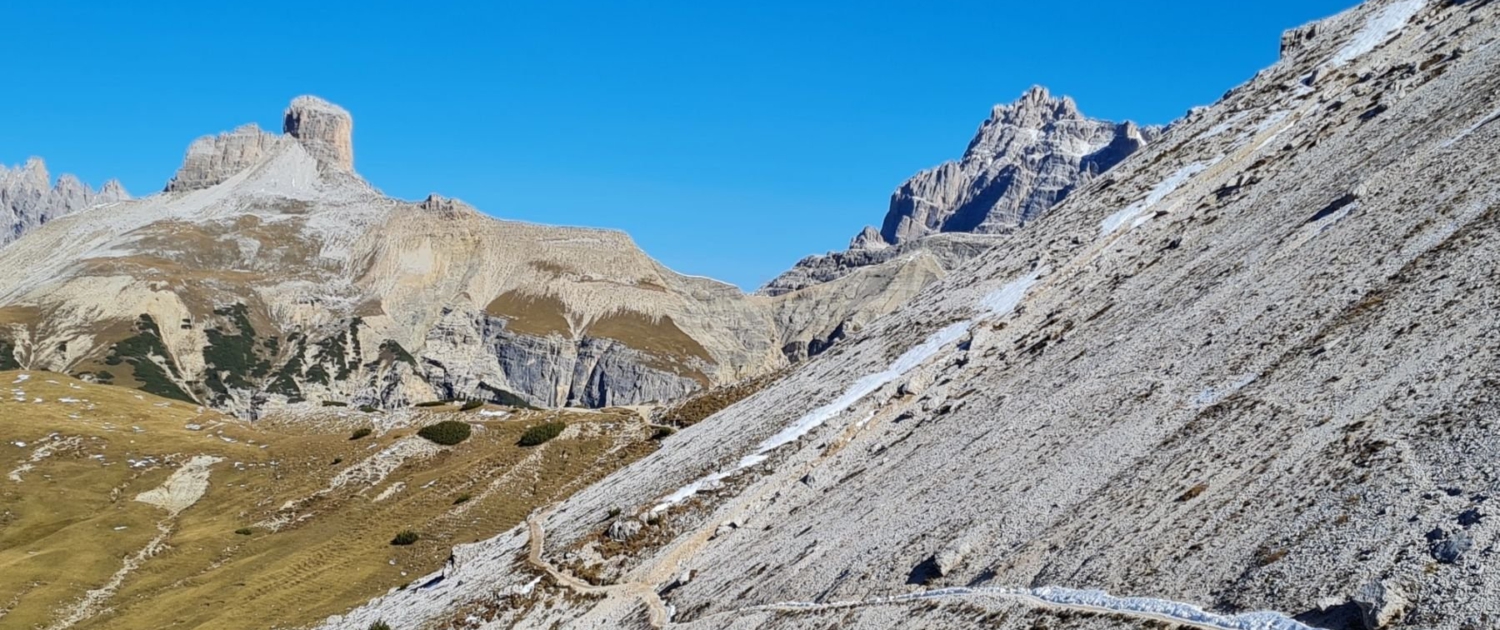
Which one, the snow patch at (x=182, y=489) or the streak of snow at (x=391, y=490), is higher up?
the snow patch at (x=182, y=489)

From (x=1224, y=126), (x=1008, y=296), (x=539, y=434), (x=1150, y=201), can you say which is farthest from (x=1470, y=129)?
(x=539, y=434)

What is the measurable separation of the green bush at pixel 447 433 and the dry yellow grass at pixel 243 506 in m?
1.04

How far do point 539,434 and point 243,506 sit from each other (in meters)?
19.7

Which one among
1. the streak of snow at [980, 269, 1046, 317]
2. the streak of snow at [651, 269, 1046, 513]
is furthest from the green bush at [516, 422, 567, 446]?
the streak of snow at [980, 269, 1046, 317]

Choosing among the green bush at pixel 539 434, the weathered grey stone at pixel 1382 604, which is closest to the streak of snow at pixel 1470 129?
the weathered grey stone at pixel 1382 604

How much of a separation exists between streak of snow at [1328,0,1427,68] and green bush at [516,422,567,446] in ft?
177

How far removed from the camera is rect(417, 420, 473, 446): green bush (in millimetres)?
83812

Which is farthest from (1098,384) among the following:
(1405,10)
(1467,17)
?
(1405,10)

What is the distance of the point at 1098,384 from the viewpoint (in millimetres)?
37438

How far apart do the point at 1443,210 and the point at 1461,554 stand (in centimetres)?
2049

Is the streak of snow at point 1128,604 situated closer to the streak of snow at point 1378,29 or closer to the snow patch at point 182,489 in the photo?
the streak of snow at point 1378,29

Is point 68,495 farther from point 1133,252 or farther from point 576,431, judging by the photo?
point 1133,252

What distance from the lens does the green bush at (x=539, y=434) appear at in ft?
262

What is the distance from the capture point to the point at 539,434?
80562mm
